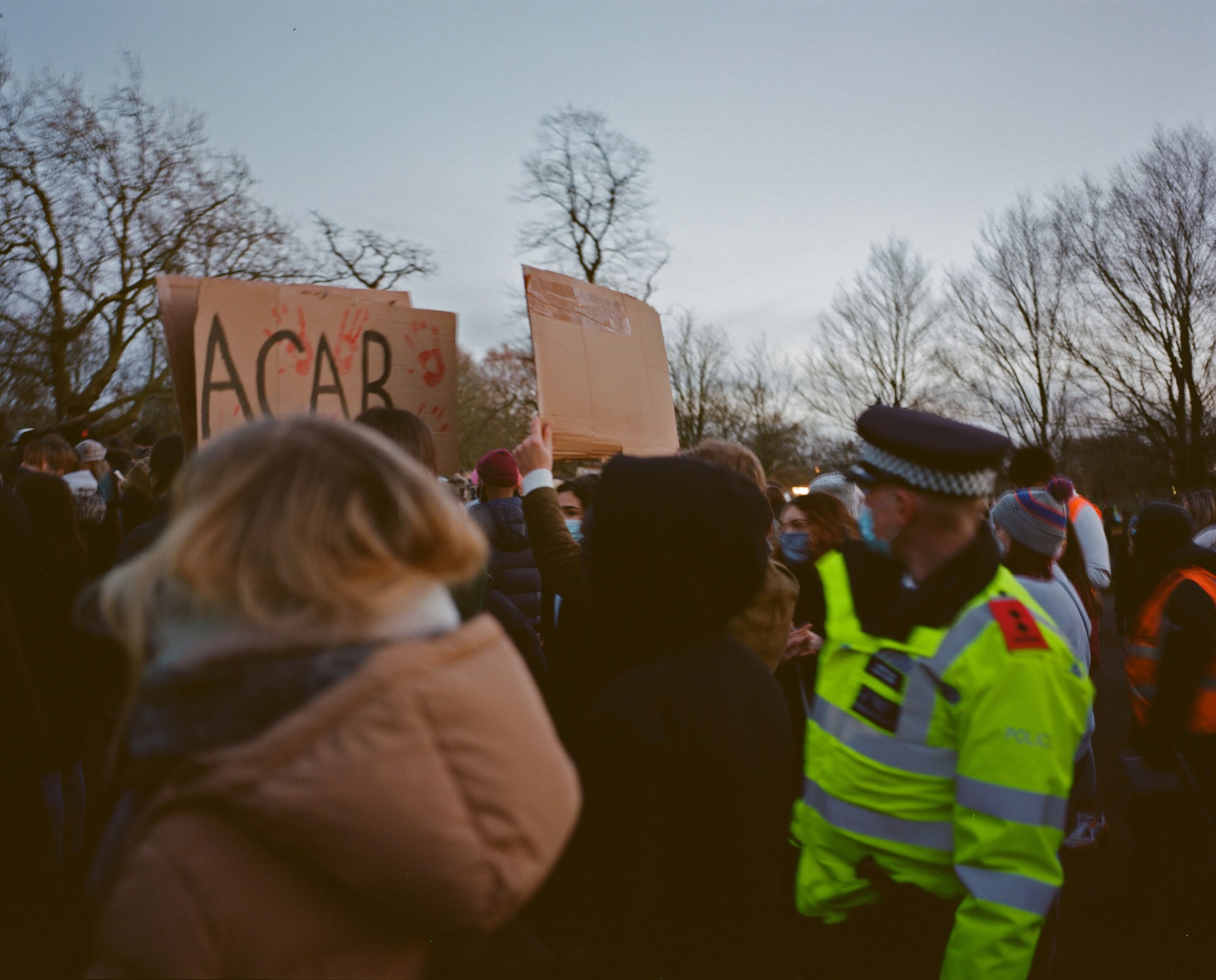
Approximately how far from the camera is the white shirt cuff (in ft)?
9.66

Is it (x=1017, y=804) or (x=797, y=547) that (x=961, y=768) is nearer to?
(x=1017, y=804)

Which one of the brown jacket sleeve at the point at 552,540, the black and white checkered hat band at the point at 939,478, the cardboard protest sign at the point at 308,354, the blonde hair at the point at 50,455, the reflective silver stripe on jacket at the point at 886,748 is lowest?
the reflective silver stripe on jacket at the point at 886,748

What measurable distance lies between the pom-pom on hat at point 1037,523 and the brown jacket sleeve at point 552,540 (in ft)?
7.03

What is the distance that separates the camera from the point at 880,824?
195cm

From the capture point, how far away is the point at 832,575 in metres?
2.24

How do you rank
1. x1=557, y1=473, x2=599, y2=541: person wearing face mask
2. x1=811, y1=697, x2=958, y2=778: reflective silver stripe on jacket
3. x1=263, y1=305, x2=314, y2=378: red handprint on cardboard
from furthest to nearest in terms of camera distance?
x1=557, y1=473, x2=599, y2=541: person wearing face mask < x1=263, y1=305, x2=314, y2=378: red handprint on cardboard < x1=811, y1=697, x2=958, y2=778: reflective silver stripe on jacket

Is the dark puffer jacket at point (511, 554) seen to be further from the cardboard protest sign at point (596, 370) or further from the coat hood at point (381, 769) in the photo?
the coat hood at point (381, 769)

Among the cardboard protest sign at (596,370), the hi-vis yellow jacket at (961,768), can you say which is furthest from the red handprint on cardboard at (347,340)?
the hi-vis yellow jacket at (961,768)

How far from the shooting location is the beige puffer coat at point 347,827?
931 millimetres

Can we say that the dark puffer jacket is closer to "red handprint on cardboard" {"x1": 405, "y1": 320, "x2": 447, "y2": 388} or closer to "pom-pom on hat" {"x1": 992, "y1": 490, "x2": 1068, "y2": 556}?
"red handprint on cardboard" {"x1": 405, "y1": 320, "x2": 447, "y2": 388}

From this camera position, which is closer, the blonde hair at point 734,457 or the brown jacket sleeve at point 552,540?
the brown jacket sleeve at point 552,540

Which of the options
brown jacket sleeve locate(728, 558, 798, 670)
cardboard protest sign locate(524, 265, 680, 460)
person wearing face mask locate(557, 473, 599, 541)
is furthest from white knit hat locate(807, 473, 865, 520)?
person wearing face mask locate(557, 473, 599, 541)

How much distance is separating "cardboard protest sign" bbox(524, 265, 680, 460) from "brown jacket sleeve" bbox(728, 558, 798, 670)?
3.06 feet

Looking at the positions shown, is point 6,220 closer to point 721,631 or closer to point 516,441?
point 516,441
